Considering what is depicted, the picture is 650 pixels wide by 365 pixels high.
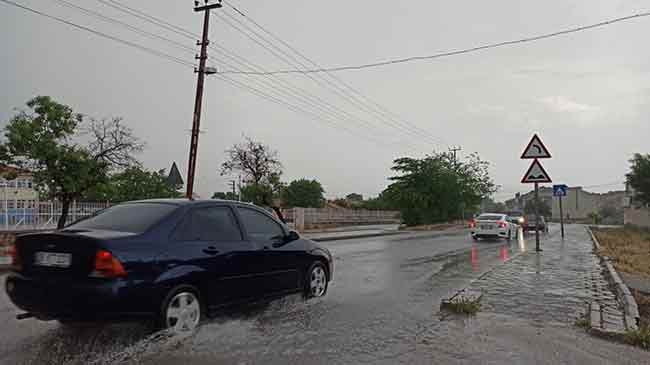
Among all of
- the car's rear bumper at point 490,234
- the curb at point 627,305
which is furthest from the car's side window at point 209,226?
the car's rear bumper at point 490,234

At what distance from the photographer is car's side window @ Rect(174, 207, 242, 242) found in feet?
17.8

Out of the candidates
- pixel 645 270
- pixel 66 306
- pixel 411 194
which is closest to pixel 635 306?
pixel 645 270

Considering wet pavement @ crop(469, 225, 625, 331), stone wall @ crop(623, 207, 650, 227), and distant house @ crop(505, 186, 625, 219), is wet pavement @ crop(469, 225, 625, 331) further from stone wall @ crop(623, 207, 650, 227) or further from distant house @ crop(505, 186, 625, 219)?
distant house @ crop(505, 186, 625, 219)

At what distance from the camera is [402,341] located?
17.4 ft

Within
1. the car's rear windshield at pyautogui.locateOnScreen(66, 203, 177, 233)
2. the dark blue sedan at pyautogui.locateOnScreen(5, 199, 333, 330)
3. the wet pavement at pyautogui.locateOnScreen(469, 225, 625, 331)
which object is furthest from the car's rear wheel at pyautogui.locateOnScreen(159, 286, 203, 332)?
the wet pavement at pyautogui.locateOnScreen(469, 225, 625, 331)

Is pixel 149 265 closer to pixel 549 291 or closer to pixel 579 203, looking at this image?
pixel 549 291

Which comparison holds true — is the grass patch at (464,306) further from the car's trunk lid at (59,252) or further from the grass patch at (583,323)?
the car's trunk lid at (59,252)

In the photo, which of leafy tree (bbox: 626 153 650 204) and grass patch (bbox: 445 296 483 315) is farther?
leafy tree (bbox: 626 153 650 204)

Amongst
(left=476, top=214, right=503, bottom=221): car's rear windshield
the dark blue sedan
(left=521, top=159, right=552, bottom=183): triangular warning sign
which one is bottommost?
the dark blue sedan

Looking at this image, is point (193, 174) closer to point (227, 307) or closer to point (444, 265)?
point (444, 265)

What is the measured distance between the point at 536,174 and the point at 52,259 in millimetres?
13759

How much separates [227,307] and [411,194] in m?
38.6

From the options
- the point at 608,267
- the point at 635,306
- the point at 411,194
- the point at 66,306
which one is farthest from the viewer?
the point at 411,194

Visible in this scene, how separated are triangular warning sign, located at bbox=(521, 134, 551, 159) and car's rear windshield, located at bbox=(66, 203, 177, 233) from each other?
40.0 ft
